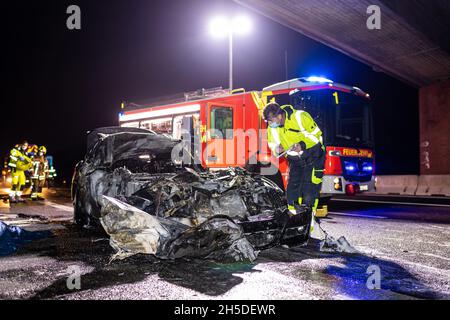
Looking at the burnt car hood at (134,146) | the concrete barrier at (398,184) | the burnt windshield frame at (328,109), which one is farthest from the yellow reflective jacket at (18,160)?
the concrete barrier at (398,184)

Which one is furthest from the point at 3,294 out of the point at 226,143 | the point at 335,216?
the point at 226,143

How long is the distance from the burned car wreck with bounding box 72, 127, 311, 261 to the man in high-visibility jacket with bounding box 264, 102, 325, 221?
23.4 inches

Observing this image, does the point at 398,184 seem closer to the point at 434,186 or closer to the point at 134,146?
the point at 434,186

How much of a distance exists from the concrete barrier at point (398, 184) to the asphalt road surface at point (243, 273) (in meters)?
9.90

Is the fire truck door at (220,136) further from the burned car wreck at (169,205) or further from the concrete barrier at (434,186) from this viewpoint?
the concrete barrier at (434,186)

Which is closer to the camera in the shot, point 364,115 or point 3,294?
point 3,294

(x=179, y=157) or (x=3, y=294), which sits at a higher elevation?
(x=179, y=157)

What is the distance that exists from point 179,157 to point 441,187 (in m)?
11.8

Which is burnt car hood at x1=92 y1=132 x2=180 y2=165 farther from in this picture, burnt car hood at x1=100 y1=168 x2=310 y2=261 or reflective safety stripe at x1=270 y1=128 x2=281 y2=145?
reflective safety stripe at x1=270 y1=128 x2=281 y2=145

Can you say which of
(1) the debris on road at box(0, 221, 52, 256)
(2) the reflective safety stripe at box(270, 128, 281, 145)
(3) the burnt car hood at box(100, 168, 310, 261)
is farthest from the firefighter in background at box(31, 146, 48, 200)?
(2) the reflective safety stripe at box(270, 128, 281, 145)

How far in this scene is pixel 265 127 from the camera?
9406mm

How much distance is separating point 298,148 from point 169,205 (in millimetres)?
1909

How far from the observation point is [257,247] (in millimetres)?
4070
